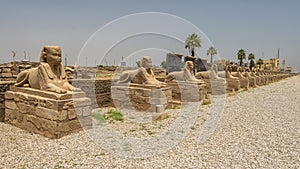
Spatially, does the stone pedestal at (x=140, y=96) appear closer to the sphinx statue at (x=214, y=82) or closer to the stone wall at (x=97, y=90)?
the stone wall at (x=97, y=90)

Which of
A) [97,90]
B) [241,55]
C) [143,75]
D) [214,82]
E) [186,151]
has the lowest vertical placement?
[186,151]

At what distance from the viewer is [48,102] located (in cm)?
459

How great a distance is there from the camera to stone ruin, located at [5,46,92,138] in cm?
456

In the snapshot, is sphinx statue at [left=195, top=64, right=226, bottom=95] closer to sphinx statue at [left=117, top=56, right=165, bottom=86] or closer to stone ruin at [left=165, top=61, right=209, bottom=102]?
stone ruin at [left=165, top=61, right=209, bottom=102]

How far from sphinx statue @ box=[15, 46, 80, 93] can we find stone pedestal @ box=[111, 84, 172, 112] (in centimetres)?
280

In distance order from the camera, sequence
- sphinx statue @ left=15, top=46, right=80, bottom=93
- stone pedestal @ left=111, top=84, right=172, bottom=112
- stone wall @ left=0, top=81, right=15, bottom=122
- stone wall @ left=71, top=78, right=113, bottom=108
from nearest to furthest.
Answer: sphinx statue @ left=15, top=46, right=80, bottom=93
stone wall @ left=0, top=81, right=15, bottom=122
stone pedestal @ left=111, top=84, right=172, bottom=112
stone wall @ left=71, top=78, right=113, bottom=108

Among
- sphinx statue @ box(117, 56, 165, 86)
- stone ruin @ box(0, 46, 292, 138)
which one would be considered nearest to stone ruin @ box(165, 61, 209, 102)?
stone ruin @ box(0, 46, 292, 138)

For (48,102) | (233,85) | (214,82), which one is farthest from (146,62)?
(233,85)

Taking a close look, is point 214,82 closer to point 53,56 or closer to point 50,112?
point 53,56

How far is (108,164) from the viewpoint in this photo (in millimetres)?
3469

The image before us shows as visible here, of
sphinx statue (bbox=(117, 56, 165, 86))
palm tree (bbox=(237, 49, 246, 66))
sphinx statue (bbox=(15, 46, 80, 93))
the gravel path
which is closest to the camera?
the gravel path

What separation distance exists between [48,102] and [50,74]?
75cm

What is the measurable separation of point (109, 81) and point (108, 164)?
221 inches

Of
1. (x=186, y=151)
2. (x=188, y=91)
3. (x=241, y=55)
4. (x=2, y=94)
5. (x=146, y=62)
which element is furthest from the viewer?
(x=241, y=55)
